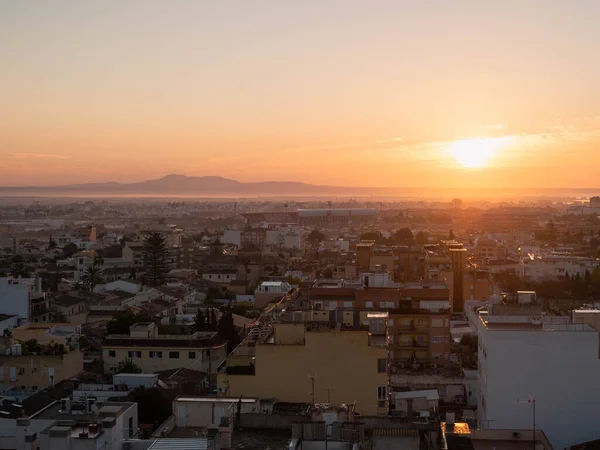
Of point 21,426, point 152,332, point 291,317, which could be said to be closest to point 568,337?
point 291,317

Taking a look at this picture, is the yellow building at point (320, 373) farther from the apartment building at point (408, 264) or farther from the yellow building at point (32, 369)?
the apartment building at point (408, 264)

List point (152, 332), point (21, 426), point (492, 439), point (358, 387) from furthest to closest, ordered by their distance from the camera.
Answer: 1. point (152, 332)
2. point (358, 387)
3. point (21, 426)
4. point (492, 439)

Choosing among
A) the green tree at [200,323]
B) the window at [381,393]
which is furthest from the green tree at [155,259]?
the window at [381,393]

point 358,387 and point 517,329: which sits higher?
point 517,329

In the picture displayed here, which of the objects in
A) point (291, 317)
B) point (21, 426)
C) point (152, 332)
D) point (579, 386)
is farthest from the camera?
point (152, 332)

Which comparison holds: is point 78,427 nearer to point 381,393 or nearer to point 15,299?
point 381,393

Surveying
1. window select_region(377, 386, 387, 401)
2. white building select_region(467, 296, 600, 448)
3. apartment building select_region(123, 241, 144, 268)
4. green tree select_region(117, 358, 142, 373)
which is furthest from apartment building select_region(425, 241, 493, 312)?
white building select_region(467, 296, 600, 448)

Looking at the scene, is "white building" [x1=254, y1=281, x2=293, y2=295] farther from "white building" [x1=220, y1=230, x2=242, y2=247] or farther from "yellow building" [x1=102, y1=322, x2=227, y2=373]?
"white building" [x1=220, y1=230, x2=242, y2=247]

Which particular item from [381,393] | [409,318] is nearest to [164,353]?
[409,318]

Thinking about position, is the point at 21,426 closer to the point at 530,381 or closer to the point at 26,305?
the point at 530,381
